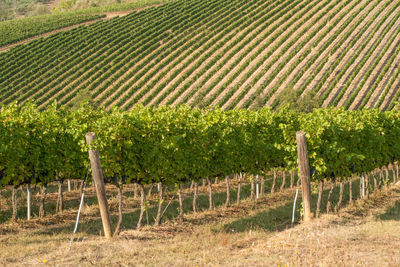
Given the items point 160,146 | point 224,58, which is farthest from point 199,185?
point 224,58

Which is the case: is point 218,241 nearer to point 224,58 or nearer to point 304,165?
point 304,165

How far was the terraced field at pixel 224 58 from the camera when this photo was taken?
45781 mm

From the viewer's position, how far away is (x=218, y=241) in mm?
9297

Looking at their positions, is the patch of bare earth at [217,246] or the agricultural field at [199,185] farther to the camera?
the agricultural field at [199,185]

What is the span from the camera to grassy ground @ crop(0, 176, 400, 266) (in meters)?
7.55

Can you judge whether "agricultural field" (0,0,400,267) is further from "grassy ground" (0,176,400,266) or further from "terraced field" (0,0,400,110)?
"terraced field" (0,0,400,110)

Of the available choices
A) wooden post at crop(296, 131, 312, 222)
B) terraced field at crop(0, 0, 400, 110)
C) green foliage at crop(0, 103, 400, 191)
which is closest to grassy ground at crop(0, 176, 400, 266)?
wooden post at crop(296, 131, 312, 222)

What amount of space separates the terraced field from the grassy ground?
95.5 ft

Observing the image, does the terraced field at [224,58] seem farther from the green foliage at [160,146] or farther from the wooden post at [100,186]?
the wooden post at [100,186]

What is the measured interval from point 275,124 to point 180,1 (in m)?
65.6

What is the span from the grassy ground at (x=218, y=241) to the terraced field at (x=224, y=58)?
2911cm

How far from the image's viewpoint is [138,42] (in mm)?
60781

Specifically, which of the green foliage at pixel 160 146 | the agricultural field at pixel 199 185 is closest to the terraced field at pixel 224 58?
the agricultural field at pixel 199 185

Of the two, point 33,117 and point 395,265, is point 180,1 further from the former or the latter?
point 395,265
